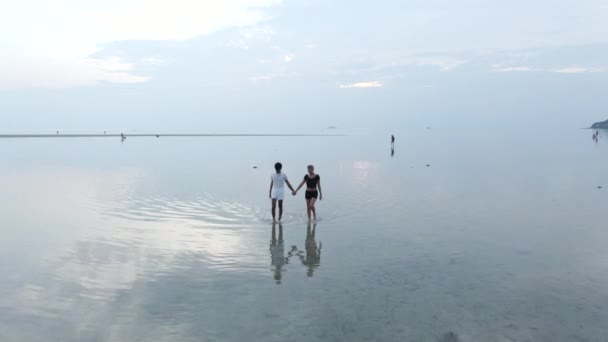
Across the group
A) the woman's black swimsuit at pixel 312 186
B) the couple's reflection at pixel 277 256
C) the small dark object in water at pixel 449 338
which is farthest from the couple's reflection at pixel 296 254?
the small dark object in water at pixel 449 338

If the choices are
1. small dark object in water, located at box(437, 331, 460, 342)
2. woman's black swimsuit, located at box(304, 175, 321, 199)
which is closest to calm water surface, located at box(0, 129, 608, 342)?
small dark object in water, located at box(437, 331, 460, 342)

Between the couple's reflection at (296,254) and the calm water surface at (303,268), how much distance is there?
71mm

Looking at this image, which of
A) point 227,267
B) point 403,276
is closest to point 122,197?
point 227,267

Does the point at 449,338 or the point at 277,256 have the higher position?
the point at 277,256

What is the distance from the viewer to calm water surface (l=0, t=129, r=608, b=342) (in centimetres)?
701

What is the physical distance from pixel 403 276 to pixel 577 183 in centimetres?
2164

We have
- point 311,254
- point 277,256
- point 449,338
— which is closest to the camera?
point 449,338

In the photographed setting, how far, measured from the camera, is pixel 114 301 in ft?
26.0

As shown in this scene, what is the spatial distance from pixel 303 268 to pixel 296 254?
1.24 metres

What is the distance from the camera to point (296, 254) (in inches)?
445

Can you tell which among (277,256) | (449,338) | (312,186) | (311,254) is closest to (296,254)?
(311,254)

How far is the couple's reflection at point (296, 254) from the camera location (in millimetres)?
9922

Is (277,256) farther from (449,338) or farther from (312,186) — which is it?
(449,338)

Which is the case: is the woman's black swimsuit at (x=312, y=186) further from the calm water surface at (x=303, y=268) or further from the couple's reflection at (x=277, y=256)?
the couple's reflection at (x=277, y=256)
